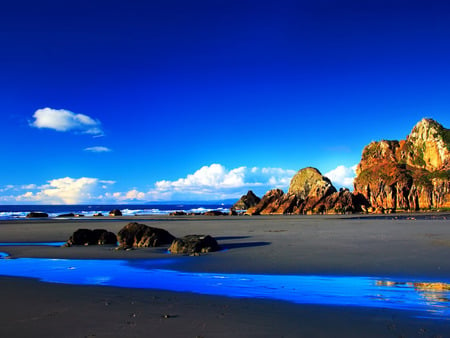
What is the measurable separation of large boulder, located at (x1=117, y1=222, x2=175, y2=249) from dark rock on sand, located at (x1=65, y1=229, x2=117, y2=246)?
5.60ft

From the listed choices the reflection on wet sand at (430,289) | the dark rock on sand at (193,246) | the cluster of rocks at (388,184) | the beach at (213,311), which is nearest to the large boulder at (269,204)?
the cluster of rocks at (388,184)

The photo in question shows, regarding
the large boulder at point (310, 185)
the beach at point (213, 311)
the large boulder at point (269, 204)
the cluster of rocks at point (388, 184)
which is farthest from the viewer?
the large boulder at point (269, 204)

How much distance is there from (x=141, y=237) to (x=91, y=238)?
3.72 meters

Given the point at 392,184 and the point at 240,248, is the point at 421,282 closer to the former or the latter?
the point at 240,248

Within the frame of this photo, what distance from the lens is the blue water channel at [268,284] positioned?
9.06 metres

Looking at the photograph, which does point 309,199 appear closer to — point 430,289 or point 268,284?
point 268,284

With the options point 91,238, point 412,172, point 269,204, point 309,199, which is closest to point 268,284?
point 91,238

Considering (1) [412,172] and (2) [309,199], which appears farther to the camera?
(1) [412,172]

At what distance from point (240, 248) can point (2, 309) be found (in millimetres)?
13272

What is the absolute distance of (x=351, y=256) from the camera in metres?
16.7

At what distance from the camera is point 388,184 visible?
87.8 metres

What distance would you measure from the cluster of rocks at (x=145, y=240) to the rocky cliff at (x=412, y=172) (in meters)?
68.6

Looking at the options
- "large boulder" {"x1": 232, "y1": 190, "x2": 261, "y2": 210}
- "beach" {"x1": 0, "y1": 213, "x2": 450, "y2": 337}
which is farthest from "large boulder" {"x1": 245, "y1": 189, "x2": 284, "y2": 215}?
"beach" {"x1": 0, "y1": 213, "x2": 450, "y2": 337}

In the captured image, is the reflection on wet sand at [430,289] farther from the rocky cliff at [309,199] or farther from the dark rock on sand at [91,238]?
the rocky cliff at [309,199]
